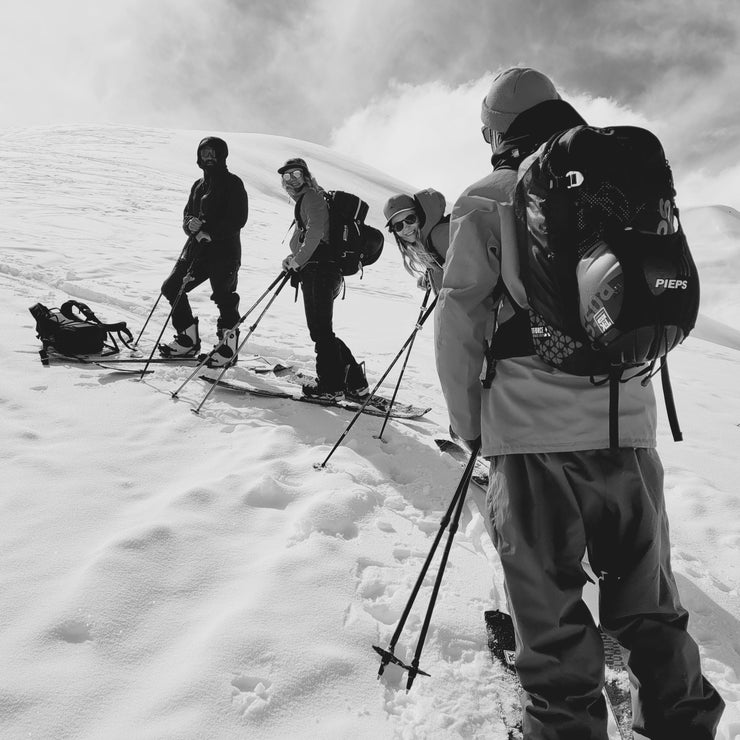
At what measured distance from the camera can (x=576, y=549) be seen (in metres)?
1.60

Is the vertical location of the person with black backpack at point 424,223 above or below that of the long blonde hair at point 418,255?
above

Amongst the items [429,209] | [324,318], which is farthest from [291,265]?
[429,209]

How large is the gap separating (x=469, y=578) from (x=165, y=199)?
2343cm

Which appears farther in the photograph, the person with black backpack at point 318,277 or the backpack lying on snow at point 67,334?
the backpack lying on snow at point 67,334

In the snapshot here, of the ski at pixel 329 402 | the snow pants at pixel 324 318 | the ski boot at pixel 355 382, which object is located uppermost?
the snow pants at pixel 324 318

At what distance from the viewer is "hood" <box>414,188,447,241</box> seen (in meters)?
3.96

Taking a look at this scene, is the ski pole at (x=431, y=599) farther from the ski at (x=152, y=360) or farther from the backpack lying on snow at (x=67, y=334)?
the backpack lying on snow at (x=67, y=334)

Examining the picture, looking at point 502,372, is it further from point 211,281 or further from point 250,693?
point 211,281

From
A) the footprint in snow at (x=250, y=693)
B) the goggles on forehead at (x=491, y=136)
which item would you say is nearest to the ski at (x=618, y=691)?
the footprint in snow at (x=250, y=693)

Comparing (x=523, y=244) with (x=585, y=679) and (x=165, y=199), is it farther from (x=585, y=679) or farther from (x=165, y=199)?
(x=165, y=199)

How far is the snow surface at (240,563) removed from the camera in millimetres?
1889

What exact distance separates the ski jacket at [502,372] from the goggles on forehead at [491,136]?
0.71 ft

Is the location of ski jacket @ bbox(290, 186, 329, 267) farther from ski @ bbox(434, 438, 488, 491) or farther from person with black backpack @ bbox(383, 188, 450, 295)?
ski @ bbox(434, 438, 488, 491)

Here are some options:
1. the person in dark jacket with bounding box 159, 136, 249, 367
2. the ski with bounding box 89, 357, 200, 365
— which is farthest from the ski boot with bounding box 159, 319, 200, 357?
the ski with bounding box 89, 357, 200, 365
